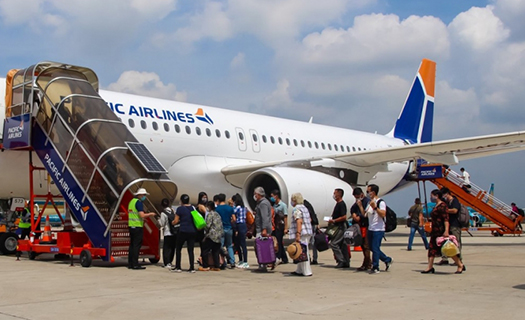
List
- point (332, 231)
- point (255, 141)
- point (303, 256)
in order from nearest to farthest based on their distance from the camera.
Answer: point (303, 256)
point (332, 231)
point (255, 141)

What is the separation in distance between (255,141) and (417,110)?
9960 mm

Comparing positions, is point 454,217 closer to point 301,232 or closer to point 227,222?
point 301,232

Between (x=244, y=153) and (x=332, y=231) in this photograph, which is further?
(x=244, y=153)

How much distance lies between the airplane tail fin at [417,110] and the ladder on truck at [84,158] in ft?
50.0

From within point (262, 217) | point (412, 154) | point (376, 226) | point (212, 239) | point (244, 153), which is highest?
point (244, 153)

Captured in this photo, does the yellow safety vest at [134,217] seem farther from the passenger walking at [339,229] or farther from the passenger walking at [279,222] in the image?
the passenger walking at [339,229]

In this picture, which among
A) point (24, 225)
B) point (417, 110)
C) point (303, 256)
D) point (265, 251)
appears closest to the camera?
point (303, 256)

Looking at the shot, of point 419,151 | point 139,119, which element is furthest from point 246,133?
point 419,151

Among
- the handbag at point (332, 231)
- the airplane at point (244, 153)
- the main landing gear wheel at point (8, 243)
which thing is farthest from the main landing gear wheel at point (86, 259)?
the handbag at point (332, 231)

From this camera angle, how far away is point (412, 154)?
1528 cm

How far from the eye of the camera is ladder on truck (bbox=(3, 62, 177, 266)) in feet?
33.1

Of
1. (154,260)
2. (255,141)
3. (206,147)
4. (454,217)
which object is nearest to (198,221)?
(154,260)

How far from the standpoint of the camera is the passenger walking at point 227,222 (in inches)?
405

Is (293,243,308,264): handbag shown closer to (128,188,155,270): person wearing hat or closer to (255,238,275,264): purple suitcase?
(255,238,275,264): purple suitcase
